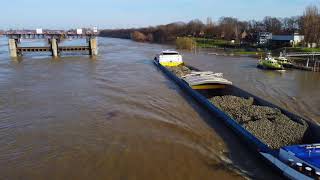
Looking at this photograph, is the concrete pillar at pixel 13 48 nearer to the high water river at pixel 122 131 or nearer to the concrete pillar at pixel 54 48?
the concrete pillar at pixel 54 48

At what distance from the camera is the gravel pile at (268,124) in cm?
1165

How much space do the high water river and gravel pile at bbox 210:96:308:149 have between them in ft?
2.64

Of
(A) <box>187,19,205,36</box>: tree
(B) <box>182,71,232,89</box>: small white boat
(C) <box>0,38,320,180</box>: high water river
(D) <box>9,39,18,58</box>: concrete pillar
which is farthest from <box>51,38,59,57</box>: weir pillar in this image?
(A) <box>187,19,205,36</box>: tree

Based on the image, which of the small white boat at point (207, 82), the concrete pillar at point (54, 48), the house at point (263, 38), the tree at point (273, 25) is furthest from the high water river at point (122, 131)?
the tree at point (273, 25)

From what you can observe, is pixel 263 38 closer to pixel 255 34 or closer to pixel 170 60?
pixel 255 34

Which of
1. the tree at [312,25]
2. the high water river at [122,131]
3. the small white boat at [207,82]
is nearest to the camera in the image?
the high water river at [122,131]

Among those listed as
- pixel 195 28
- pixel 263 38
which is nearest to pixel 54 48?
pixel 263 38

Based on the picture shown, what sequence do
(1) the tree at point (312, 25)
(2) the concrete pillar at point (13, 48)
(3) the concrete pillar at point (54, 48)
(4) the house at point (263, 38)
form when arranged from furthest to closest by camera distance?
(4) the house at point (263, 38)
(1) the tree at point (312, 25)
(3) the concrete pillar at point (54, 48)
(2) the concrete pillar at point (13, 48)

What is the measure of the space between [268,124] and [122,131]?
6.12 metres

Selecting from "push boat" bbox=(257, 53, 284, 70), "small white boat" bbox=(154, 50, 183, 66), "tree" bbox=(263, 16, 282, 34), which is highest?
"tree" bbox=(263, 16, 282, 34)

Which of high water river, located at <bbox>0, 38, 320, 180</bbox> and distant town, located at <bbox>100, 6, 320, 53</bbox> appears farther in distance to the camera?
distant town, located at <bbox>100, 6, 320, 53</bbox>

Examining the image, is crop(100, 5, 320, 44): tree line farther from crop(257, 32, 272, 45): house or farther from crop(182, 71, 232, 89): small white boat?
crop(182, 71, 232, 89): small white boat

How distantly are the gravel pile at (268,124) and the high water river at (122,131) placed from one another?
0.81 m

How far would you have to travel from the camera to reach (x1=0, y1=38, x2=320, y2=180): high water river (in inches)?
426
